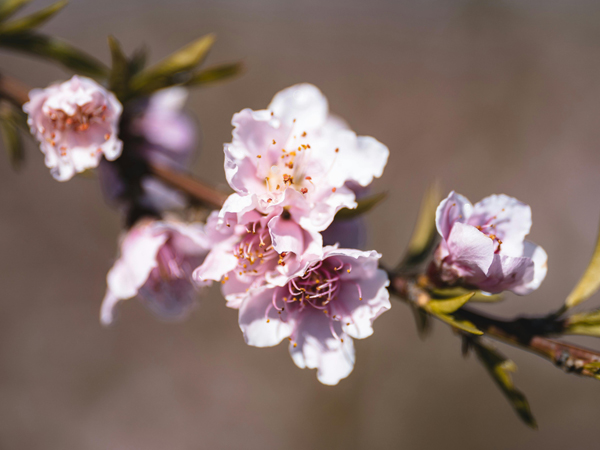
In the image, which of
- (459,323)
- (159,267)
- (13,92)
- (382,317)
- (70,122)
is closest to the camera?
(459,323)

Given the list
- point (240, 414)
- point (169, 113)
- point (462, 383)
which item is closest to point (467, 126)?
point (462, 383)

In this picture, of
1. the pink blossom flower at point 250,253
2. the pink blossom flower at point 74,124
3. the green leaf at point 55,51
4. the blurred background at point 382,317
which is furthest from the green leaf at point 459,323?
the blurred background at point 382,317

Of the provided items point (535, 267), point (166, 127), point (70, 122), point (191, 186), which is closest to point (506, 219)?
point (535, 267)

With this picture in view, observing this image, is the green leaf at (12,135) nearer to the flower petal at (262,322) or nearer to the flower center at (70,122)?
the flower center at (70,122)

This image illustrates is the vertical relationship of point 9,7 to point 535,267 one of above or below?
above

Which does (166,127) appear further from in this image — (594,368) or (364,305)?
(594,368)

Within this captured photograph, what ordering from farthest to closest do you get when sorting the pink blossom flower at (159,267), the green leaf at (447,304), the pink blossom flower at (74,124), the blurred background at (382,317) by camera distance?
the blurred background at (382,317), the pink blossom flower at (159,267), the pink blossom flower at (74,124), the green leaf at (447,304)

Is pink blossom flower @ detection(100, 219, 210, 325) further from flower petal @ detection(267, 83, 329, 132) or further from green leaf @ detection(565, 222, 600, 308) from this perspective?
green leaf @ detection(565, 222, 600, 308)

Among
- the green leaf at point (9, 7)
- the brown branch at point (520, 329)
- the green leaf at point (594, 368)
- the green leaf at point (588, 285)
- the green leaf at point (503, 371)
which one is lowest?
the green leaf at point (503, 371)
